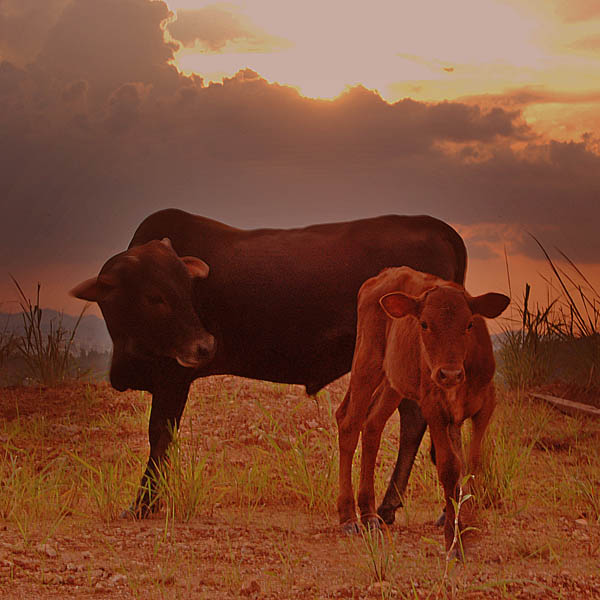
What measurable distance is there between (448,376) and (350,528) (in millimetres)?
1509

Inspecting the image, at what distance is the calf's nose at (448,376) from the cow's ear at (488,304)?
391mm

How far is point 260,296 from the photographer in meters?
6.37

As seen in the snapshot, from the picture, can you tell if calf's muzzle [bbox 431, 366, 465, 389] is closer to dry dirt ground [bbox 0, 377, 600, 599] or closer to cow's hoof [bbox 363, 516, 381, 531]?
dry dirt ground [bbox 0, 377, 600, 599]

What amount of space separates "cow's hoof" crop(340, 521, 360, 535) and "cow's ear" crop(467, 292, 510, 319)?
1659mm

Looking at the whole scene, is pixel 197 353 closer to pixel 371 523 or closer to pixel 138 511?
pixel 138 511

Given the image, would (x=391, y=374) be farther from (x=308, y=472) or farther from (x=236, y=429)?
(x=236, y=429)

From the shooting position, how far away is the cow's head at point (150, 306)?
5910 mm

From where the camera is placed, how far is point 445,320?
4.47 metres

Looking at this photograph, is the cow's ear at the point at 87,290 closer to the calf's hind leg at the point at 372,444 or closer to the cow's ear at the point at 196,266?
the cow's ear at the point at 196,266

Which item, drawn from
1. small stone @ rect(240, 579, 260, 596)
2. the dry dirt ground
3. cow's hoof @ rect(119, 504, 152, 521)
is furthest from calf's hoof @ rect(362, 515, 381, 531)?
cow's hoof @ rect(119, 504, 152, 521)

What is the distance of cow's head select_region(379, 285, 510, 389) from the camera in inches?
173

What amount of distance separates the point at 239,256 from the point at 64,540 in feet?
7.87

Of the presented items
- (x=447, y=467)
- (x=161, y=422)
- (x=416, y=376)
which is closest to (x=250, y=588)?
(x=447, y=467)

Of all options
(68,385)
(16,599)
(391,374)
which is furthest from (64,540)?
(68,385)
